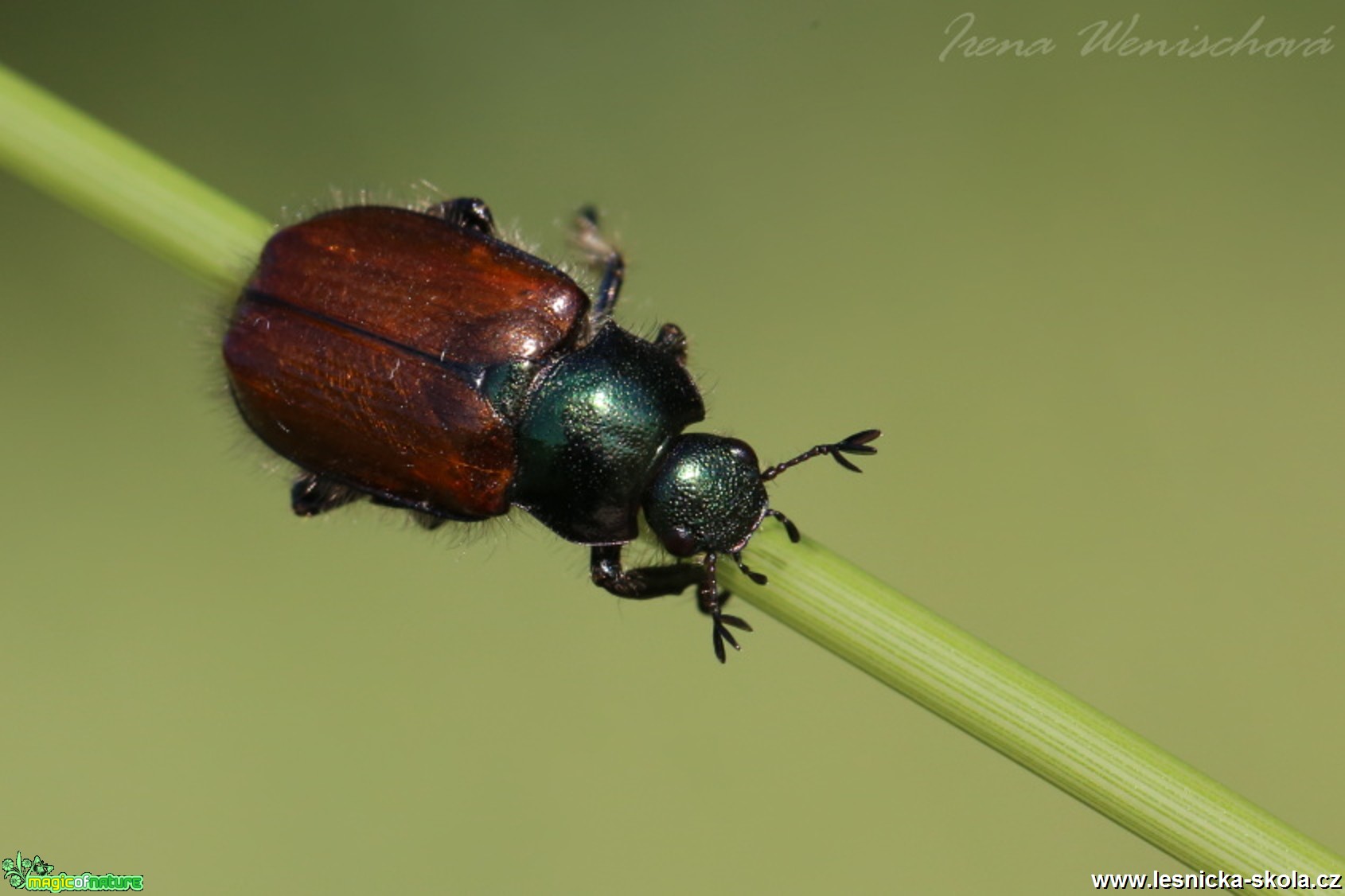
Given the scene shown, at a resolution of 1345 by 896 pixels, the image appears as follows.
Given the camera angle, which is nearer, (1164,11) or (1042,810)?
(1042,810)

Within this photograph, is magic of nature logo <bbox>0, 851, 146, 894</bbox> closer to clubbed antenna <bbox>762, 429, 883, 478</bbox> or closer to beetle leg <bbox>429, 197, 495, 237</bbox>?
beetle leg <bbox>429, 197, 495, 237</bbox>

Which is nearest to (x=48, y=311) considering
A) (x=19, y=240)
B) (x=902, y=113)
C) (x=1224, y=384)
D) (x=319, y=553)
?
(x=19, y=240)

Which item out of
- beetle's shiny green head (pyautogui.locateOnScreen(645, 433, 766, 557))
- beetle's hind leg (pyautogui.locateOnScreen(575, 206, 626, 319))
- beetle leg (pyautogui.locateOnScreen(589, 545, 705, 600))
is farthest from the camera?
beetle's hind leg (pyautogui.locateOnScreen(575, 206, 626, 319))

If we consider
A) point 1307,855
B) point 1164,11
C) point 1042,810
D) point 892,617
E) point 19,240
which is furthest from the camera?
point 1164,11

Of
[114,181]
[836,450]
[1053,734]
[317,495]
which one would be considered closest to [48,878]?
[317,495]

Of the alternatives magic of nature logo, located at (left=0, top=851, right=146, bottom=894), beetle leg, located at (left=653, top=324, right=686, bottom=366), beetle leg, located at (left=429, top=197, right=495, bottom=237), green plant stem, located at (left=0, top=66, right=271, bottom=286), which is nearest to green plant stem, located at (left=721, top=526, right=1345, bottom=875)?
beetle leg, located at (left=653, top=324, right=686, bottom=366)

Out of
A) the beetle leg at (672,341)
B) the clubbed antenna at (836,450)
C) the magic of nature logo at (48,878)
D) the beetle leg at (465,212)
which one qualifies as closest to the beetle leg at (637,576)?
the clubbed antenna at (836,450)

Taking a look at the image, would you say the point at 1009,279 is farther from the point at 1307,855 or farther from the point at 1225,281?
the point at 1307,855
